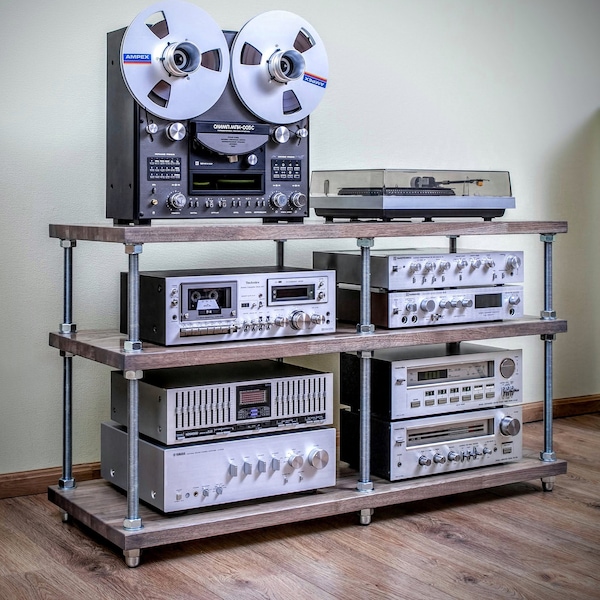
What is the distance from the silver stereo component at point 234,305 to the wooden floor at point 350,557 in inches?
21.7

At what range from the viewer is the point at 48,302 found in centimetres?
310

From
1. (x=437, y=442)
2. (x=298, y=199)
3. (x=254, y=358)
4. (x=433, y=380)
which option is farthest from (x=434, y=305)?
(x=254, y=358)

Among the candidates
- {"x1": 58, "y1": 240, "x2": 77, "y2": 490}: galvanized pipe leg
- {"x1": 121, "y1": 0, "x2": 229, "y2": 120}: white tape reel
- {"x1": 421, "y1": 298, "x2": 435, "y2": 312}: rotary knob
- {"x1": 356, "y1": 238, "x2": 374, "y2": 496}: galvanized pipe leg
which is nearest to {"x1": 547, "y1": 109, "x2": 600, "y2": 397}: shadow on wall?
{"x1": 421, "y1": 298, "x2": 435, "y2": 312}: rotary knob

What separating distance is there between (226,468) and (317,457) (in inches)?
10.6

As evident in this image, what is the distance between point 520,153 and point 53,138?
6.38ft

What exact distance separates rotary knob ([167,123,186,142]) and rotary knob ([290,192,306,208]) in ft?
1.16

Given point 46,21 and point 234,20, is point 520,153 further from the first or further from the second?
point 46,21

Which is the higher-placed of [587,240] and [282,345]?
[587,240]

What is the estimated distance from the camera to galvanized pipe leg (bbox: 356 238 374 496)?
2781mm

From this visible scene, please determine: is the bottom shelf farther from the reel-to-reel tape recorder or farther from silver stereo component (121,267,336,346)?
the reel-to-reel tape recorder

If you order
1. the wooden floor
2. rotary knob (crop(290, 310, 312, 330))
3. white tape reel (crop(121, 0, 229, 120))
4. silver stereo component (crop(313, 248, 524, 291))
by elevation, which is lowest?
the wooden floor

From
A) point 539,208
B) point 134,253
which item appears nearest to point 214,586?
point 134,253

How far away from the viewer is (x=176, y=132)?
2.56m

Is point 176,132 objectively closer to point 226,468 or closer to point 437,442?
point 226,468
